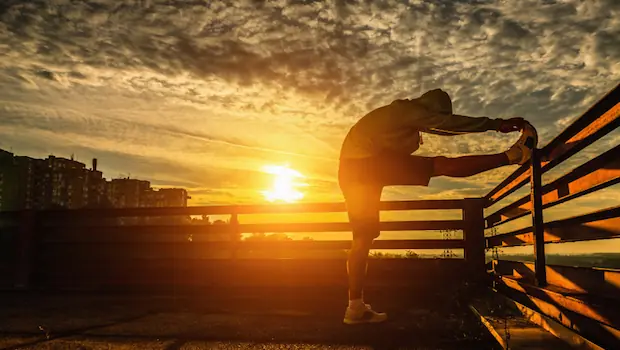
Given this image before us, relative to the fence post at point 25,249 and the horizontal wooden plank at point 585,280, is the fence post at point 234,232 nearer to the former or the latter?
the fence post at point 25,249

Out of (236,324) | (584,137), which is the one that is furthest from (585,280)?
(236,324)

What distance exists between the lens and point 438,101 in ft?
12.9

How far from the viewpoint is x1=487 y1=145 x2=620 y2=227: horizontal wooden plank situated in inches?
91.4

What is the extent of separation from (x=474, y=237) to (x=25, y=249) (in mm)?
6888

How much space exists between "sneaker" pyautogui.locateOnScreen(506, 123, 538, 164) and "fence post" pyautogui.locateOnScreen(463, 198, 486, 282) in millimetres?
2965

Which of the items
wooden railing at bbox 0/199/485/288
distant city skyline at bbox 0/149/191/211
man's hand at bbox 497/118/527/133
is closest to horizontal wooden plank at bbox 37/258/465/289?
wooden railing at bbox 0/199/485/288

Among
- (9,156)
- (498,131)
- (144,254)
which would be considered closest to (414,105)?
(498,131)

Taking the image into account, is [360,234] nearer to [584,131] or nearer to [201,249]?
[584,131]

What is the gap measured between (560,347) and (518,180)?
2060mm

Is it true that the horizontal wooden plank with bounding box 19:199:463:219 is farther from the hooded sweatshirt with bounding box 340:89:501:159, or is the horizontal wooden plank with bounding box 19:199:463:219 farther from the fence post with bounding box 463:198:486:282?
the hooded sweatshirt with bounding box 340:89:501:159

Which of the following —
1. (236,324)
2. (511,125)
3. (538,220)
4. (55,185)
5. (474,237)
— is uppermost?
(55,185)

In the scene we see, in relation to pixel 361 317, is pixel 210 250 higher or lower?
higher

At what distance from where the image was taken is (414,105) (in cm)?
400

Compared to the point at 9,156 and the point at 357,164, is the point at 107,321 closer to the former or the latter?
the point at 357,164
